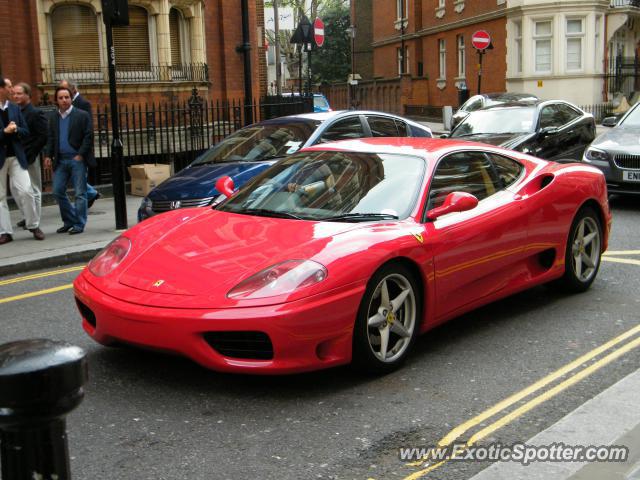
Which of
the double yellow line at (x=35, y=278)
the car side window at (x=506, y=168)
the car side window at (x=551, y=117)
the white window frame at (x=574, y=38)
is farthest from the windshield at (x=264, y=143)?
the white window frame at (x=574, y=38)

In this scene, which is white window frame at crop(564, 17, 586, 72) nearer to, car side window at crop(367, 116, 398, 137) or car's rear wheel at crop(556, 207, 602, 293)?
car side window at crop(367, 116, 398, 137)

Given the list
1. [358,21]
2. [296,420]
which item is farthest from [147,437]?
[358,21]

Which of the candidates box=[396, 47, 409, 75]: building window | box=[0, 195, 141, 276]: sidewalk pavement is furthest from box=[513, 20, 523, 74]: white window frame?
box=[0, 195, 141, 276]: sidewalk pavement

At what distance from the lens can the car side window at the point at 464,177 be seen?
576cm

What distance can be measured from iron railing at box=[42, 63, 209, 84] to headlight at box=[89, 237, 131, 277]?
46.6 feet

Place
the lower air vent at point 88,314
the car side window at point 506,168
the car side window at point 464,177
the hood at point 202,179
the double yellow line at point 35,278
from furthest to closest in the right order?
the hood at point 202,179
the double yellow line at point 35,278
the car side window at point 506,168
the car side window at point 464,177
the lower air vent at point 88,314

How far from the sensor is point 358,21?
6247 centimetres

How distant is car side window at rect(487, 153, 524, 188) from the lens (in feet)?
21.1

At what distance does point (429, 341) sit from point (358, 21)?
59.2m

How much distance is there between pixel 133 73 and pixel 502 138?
32.4ft

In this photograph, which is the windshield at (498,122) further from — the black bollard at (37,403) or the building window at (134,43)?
the black bollard at (37,403)

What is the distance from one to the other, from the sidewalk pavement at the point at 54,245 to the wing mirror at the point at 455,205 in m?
5.14

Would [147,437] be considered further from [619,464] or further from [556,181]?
[556,181]

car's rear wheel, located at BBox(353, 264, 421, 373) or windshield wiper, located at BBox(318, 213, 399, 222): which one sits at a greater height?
windshield wiper, located at BBox(318, 213, 399, 222)
